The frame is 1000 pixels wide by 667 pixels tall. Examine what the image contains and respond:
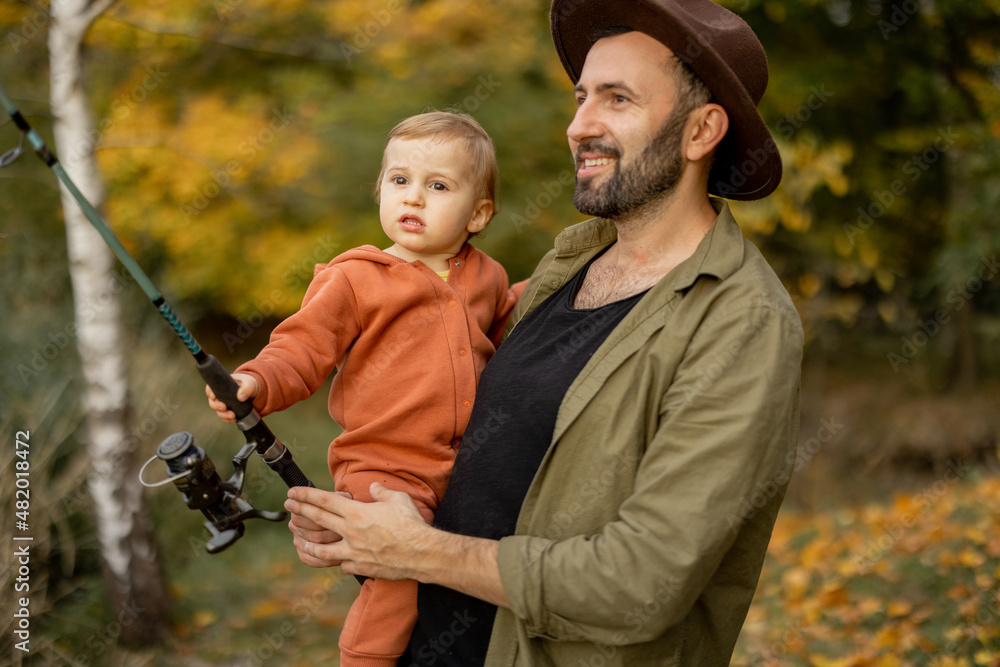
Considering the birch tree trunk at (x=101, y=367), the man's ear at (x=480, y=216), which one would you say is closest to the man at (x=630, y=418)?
the man's ear at (x=480, y=216)

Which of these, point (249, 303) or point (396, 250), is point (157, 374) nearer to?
point (249, 303)

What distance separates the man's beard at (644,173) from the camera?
214cm

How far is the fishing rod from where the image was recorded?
1854 millimetres

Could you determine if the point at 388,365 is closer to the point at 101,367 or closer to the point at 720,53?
the point at 720,53

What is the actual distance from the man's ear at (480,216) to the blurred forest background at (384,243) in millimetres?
3054

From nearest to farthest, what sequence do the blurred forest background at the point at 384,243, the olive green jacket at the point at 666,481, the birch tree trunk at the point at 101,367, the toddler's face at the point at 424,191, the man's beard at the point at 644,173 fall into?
the olive green jacket at the point at 666,481
the man's beard at the point at 644,173
the toddler's face at the point at 424,191
the birch tree trunk at the point at 101,367
the blurred forest background at the point at 384,243

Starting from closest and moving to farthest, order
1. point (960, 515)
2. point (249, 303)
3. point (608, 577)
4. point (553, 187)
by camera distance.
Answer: point (608, 577) → point (960, 515) → point (553, 187) → point (249, 303)

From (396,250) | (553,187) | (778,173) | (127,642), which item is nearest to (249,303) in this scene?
(553,187)

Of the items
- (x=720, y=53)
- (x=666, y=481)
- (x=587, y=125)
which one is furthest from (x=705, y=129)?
(x=666, y=481)

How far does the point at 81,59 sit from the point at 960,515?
20.0 feet

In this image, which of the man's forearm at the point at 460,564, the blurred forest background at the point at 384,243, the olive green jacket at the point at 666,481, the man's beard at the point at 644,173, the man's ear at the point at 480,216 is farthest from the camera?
the blurred forest background at the point at 384,243

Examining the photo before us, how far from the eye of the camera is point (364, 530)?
79.1 inches

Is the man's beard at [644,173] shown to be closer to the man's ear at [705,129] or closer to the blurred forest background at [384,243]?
the man's ear at [705,129]

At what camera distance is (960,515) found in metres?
5.71
